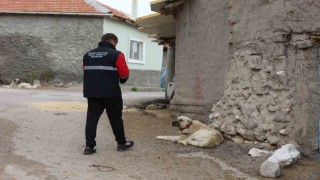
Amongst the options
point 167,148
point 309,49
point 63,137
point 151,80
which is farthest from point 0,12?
point 309,49

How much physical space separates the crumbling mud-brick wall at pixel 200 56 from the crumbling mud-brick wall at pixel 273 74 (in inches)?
14.4

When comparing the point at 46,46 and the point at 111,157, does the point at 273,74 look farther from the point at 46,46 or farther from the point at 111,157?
the point at 46,46

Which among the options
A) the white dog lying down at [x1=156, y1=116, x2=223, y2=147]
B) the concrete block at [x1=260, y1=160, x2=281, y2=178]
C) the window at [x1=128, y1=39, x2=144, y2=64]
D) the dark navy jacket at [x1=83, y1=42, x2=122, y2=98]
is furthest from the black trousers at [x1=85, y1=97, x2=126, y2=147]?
the window at [x1=128, y1=39, x2=144, y2=64]

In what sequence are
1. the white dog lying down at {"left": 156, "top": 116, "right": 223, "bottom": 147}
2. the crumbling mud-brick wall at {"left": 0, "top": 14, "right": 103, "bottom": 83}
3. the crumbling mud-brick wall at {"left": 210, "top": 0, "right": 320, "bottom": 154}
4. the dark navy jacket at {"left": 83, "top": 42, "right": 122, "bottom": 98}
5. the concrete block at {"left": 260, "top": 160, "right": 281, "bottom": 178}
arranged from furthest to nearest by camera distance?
the crumbling mud-brick wall at {"left": 0, "top": 14, "right": 103, "bottom": 83} < the white dog lying down at {"left": 156, "top": 116, "right": 223, "bottom": 147} < the dark navy jacket at {"left": 83, "top": 42, "right": 122, "bottom": 98} < the crumbling mud-brick wall at {"left": 210, "top": 0, "right": 320, "bottom": 154} < the concrete block at {"left": 260, "top": 160, "right": 281, "bottom": 178}

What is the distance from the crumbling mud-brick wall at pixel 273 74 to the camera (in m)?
5.75

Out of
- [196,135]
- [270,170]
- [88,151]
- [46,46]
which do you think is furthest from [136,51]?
[270,170]

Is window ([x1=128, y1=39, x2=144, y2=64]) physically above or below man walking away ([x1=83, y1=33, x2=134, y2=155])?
above

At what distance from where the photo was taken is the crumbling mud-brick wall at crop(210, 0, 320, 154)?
575 centimetres

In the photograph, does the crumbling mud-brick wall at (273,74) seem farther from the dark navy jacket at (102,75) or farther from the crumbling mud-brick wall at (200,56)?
the dark navy jacket at (102,75)

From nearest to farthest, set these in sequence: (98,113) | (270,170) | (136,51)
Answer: (270,170)
(98,113)
(136,51)

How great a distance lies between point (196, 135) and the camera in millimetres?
7035

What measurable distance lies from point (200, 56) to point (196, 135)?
2222mm

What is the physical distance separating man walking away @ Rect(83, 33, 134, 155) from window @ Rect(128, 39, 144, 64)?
18.1m

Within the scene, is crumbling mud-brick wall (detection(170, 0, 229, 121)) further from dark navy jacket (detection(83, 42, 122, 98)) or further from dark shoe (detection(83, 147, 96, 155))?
dark shoe (detection(83, 147, 96, 155))
